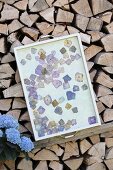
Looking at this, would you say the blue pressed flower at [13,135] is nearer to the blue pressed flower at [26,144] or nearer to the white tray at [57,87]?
the blue pressed flower at [26,144]

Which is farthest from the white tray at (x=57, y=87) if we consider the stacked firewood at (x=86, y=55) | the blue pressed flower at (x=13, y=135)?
the blue pressed flower at (x=13, y=135)

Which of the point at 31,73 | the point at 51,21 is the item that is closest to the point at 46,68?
the point at 31,73

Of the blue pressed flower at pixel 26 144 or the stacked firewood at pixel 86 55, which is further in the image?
the stacked firewood at pixel 86 55

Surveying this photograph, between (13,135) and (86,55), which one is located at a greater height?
(86,55)

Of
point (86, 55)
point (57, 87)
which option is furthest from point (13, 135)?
point (86, 55)

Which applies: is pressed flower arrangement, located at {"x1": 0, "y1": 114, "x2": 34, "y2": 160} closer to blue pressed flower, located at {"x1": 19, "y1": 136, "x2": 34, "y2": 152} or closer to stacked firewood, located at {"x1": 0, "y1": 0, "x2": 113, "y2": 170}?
blue pressed flower, located at {"x1": 19, "y1": 136, "x2": 34, "y2": 152}

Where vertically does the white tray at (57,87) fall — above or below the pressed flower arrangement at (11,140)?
above

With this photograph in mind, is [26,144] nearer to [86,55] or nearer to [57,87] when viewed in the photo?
[57,87]
